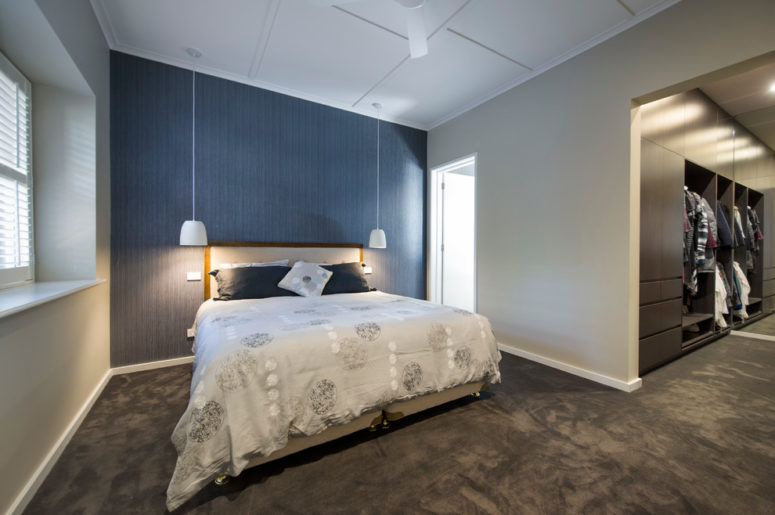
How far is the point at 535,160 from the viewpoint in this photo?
3.07 meters

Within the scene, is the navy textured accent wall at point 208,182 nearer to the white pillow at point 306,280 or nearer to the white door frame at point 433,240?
the white pillow at point 306,280

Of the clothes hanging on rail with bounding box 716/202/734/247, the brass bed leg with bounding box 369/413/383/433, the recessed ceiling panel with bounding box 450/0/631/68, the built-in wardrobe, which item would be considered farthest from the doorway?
the clothes hanging on rail with bounding box 716/202/734/247

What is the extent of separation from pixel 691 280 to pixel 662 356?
1.18m

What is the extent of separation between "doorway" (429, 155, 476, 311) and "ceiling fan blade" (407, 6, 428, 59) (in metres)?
2.12

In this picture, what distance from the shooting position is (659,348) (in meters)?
2.78

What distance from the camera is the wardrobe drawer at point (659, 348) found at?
8.61 ft

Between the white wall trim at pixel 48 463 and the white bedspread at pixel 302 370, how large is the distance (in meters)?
0.63

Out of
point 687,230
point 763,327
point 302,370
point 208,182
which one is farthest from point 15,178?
point 763,327

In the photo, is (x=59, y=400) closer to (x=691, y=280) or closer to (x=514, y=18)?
(x=514, y=18)

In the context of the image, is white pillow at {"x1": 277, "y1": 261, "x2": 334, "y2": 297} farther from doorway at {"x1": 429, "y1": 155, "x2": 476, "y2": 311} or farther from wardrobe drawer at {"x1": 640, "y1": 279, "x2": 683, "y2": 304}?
wardrobe drawer at {"x1": 640, "y1": 279, "x2": 683, "y2": 304}

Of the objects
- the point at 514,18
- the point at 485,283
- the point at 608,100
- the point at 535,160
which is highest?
the point at 514,18

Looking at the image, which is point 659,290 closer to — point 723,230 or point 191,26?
point 723,230

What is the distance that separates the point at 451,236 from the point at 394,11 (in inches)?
115

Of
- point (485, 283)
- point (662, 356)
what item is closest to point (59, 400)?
point (485, 283)
